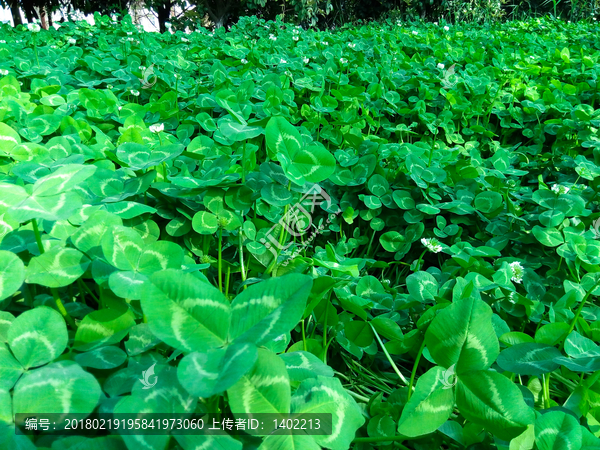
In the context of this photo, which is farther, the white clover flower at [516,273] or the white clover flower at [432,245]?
the white clover flower at [432,245]

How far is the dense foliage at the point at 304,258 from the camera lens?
2.12 ft

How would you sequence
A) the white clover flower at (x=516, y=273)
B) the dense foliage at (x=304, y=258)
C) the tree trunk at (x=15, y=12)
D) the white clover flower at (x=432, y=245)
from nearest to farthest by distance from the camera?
1. the dense foliage at (x=304, y=258)
2. the white clover flower at (x=516, y=273)
3. the white clover flower at (x=432, y=245)
4. the tree trunk at (x=15, y=12)

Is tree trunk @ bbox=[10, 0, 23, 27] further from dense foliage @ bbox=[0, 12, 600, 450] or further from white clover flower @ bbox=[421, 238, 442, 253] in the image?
white clover flower @ bbox=[421, 238, 442, 253]

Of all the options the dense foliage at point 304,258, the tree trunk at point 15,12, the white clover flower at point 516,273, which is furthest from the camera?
the tree trunk at point 15,12

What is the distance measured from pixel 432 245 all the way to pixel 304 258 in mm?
472

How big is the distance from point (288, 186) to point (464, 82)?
1944 mm

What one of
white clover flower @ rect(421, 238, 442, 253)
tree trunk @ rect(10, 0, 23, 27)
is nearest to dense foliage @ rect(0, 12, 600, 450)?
white clover flower @ rect(421, 238, 442, 253)

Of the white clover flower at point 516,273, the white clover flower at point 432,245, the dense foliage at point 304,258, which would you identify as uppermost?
the dense foliage at point 304,258

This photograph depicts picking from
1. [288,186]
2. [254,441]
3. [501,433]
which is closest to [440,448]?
[501,433]

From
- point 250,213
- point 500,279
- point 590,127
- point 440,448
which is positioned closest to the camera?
point 440,448

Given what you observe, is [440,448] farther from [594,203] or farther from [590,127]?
[590,127]

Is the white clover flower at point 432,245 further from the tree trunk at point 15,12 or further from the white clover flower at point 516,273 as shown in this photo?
the tree trunk at point 15,12

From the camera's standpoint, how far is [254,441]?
64 centimetres

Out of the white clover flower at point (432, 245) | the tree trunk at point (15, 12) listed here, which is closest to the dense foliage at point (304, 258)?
the white clover flower at point (432, 245)
